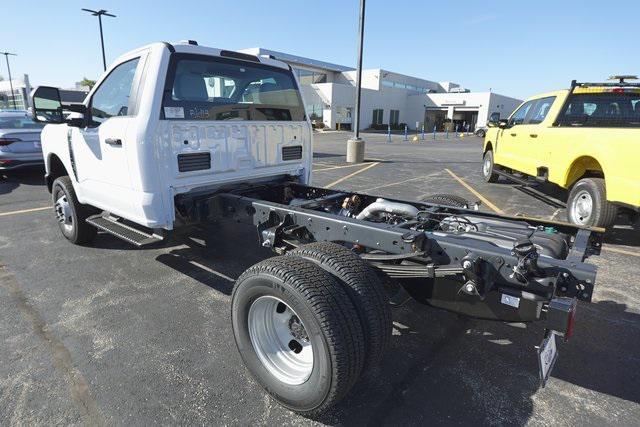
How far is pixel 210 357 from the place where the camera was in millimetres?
2910

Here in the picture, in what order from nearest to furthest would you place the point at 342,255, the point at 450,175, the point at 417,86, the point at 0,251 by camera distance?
the point at 342,255 < the point at 0,251 < the point at 450,175 < the point at 417,86

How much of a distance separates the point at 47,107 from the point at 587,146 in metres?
7.05

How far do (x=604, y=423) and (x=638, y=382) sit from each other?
0.61 meters

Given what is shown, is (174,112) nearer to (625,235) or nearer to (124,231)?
(124,231)

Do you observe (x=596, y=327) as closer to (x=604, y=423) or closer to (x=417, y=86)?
(x=604, y=423)

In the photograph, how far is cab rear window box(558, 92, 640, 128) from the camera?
6176 mm

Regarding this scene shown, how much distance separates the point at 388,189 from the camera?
9.27 meters

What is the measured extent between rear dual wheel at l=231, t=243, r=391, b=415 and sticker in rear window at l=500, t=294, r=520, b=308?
65 centimetres

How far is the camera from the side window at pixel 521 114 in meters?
8.17

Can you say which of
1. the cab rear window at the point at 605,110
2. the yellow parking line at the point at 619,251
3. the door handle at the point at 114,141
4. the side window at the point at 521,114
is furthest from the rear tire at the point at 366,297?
the side window at the point at 521,114

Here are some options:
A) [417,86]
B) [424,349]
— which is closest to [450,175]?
[424,349]

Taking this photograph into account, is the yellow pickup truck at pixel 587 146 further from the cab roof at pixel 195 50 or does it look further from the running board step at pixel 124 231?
the running board step at pixel 124 231

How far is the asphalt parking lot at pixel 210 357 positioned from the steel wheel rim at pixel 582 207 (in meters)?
0.89

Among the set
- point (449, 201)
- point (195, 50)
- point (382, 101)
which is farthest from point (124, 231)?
point (382, 101)
